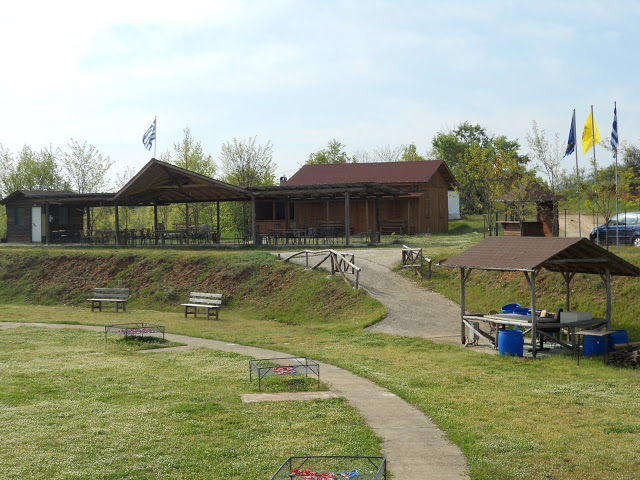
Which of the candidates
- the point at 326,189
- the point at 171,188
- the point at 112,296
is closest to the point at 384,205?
the point at 326,189

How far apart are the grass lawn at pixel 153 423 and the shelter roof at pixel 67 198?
79.9 feet

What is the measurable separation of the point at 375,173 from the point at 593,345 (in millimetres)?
34816

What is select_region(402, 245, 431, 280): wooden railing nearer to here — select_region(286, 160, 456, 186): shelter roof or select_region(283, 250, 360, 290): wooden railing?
select_region(283, 250, 360, 290): wooden railing

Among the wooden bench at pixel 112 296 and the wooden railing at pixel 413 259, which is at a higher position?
the wooden railing at pixel 413 259

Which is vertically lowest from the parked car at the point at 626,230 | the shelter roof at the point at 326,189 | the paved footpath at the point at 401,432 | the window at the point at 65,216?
the paved footpath at the point at 401,432

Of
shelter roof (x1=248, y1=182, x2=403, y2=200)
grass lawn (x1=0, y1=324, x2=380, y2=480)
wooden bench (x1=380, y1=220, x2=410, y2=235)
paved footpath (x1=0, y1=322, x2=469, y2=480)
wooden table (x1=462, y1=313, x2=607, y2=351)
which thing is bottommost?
paved footpath (x1=0, y1=322, x2=469, y2=480)

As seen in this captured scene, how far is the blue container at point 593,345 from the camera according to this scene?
14.6m

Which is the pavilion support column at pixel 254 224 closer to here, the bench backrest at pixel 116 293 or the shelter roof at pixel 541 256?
the bench backrest at pixel 116 293

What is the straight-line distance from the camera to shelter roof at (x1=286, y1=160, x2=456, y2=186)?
4669 centimetres

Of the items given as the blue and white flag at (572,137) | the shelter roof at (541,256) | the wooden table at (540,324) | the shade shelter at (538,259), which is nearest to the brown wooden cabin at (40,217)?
the blue and white flag at (572,137)

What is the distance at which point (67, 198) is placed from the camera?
38000mm

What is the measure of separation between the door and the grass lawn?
95.8 feet

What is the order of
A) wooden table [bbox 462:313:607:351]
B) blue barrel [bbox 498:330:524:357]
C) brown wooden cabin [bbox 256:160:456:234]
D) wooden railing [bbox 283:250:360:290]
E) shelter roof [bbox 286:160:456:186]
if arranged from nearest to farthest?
1. blue barrel [bbox 498:330:524:357]
2. wooden table [bbox 462:313:607:351]
3. wooden railing [bbox 283:250:360:290]
4. brown wooden cabin [bbox 256:160:456:234]
5. shelter roof [bbox 286:160:456:186]

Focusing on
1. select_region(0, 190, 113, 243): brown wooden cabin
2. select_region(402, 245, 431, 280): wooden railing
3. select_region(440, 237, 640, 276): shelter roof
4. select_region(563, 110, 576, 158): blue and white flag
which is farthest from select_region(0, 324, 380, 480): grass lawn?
select_region(0, 190, 113, 243): brown wooden cabin
